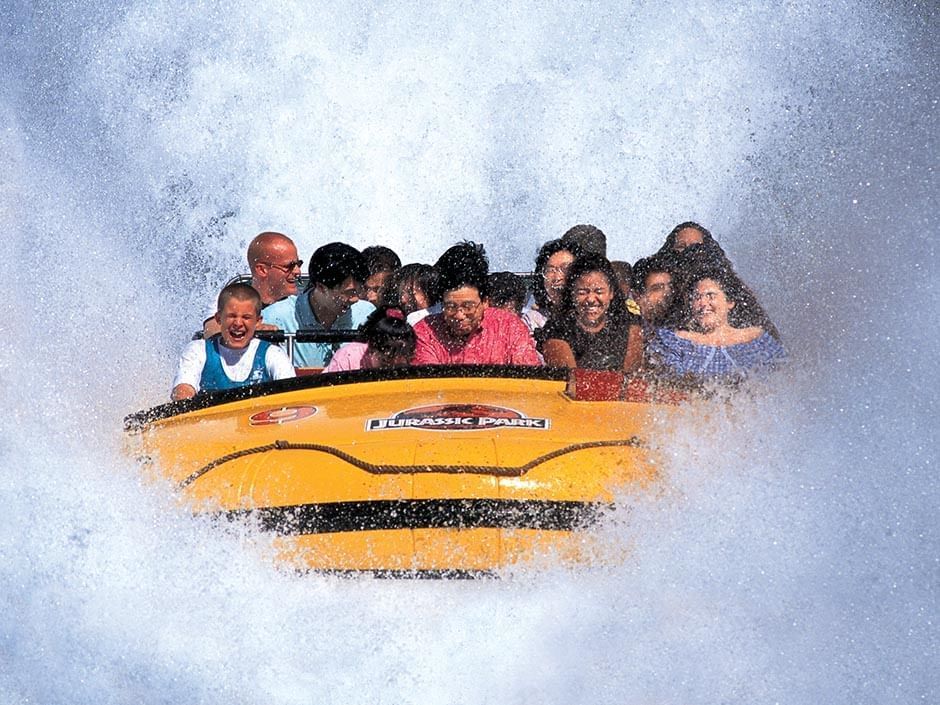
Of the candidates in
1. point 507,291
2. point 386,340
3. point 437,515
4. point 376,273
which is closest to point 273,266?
point 376,273

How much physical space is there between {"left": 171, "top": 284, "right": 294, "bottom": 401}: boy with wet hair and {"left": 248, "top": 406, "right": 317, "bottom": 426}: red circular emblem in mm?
450

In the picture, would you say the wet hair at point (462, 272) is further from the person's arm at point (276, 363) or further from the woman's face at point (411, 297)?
the woman's face at point (411, 297)

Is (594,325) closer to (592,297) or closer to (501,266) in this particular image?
(592,297)

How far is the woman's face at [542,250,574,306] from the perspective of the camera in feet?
19.4

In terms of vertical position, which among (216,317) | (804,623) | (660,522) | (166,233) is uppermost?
(166,233)

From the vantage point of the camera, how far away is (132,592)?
4.01 metres

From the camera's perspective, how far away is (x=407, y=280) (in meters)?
6.18

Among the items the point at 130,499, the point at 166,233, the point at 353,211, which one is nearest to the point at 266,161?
the point at 353,211

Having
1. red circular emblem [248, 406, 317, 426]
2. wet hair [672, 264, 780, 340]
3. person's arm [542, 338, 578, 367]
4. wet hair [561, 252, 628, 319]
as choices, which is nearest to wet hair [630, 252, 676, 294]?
wet hair [672, 264, 780, 340]

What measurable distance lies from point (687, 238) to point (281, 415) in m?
2.25

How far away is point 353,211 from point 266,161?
99 centimetres

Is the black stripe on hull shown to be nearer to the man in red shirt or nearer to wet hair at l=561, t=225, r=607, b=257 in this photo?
the man in red shirt

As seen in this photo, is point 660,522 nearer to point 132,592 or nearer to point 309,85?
point 132,592

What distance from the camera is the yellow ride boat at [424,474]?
3.91m
